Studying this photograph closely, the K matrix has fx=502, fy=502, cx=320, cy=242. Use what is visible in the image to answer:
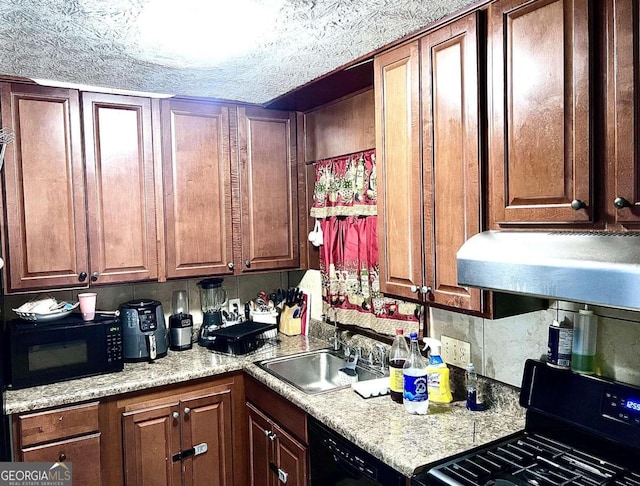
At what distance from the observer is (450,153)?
161 centimetres

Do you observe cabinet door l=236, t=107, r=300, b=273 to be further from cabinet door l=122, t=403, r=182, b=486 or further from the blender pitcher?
cabinet door l=122, t=403, r=182, b=486

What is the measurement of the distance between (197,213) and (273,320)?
0.77 metres

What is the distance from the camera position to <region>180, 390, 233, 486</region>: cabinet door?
92.3 inches

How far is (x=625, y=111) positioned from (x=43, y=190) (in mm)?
2203

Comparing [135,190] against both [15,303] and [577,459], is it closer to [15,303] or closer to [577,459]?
[15,303]

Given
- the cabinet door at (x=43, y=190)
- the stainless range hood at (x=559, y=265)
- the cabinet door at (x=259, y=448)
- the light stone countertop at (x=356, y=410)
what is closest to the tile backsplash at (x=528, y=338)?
the light stone countertop at (x=356, y=410)

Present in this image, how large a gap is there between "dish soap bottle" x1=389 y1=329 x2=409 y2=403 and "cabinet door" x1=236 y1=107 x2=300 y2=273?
994 millimetres

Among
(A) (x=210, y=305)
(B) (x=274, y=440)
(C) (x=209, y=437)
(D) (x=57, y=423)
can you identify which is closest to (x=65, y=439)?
(D) (x=57, y=423)

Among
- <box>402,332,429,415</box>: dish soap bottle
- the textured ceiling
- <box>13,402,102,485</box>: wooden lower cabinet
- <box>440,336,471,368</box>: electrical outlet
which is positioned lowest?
<box>13,402,102,485</box>: wooden lower cabinet

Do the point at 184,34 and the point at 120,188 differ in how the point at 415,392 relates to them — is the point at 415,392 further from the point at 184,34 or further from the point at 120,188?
the point at 120,188

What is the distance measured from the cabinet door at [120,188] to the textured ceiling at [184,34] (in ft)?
0.48

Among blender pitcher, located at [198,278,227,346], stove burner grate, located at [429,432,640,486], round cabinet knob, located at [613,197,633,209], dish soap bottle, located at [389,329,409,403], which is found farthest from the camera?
blender pitcher, located at [198,278,227,346]

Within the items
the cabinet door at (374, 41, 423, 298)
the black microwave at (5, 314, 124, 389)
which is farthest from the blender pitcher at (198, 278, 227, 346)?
the cabinet door at (374, 41, 423, 298)

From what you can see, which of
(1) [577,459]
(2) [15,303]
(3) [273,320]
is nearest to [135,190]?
(2) [15,303]
